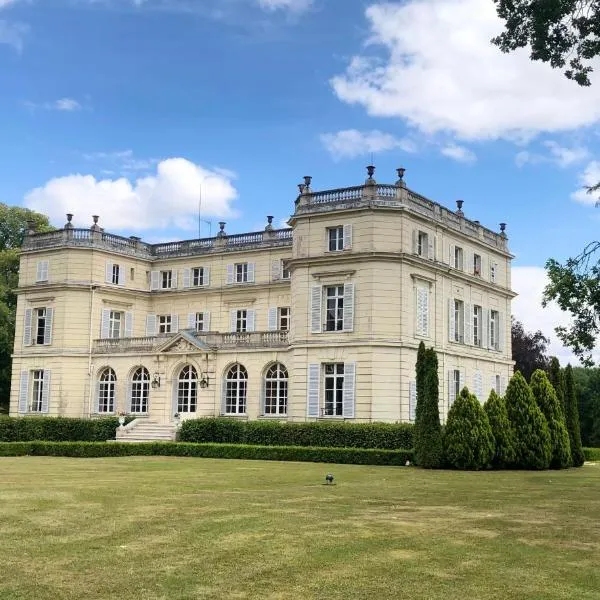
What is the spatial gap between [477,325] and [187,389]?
1543cm

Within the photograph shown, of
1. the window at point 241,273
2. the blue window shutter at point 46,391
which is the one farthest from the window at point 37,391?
the window at point 241,273

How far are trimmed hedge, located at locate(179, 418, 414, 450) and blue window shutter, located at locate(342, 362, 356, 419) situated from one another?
1.86 m

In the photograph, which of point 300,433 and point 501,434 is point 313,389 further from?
point 501,434

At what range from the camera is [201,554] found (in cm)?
1028

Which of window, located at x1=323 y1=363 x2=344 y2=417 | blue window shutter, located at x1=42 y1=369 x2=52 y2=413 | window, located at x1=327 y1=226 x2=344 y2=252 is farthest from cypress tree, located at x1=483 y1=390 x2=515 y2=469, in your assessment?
blue window shutter, located at x1=42 y1=369 x2=52 y2=413

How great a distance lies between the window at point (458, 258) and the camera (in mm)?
41344

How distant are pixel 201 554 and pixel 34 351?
37.9 metres

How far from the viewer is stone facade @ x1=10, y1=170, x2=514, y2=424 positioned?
36.1 metres

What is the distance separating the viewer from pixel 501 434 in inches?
1064

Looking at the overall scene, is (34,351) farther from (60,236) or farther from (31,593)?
(31,593)

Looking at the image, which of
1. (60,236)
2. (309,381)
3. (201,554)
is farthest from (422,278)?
(201,554)

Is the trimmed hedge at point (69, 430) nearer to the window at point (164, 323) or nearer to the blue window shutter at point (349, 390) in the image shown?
the window at point (164, 323)

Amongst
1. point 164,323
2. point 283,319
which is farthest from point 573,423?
point 164,323

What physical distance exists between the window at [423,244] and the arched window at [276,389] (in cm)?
848
